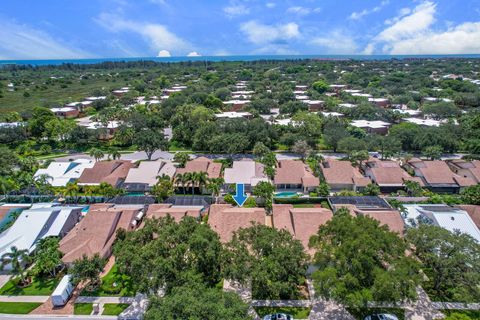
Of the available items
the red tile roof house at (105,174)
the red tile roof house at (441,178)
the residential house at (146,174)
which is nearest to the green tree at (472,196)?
the red tile roof house at (441,178)

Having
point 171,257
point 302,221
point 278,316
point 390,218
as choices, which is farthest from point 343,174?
point 171,257

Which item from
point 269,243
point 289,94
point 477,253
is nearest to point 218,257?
point 269,243

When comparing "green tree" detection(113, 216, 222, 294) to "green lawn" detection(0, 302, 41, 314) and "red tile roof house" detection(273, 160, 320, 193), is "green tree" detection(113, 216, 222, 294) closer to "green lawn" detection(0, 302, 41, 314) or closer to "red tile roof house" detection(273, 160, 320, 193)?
"green lawn" detection(0, 302, 41, 314)

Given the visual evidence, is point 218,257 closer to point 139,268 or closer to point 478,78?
point 139,268

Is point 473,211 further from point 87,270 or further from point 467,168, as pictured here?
point 87,270

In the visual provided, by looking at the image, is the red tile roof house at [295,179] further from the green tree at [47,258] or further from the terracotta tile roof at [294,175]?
the green tree at [47,258]

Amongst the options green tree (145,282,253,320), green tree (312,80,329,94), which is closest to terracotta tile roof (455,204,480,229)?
green tree (145,282,253,320)
